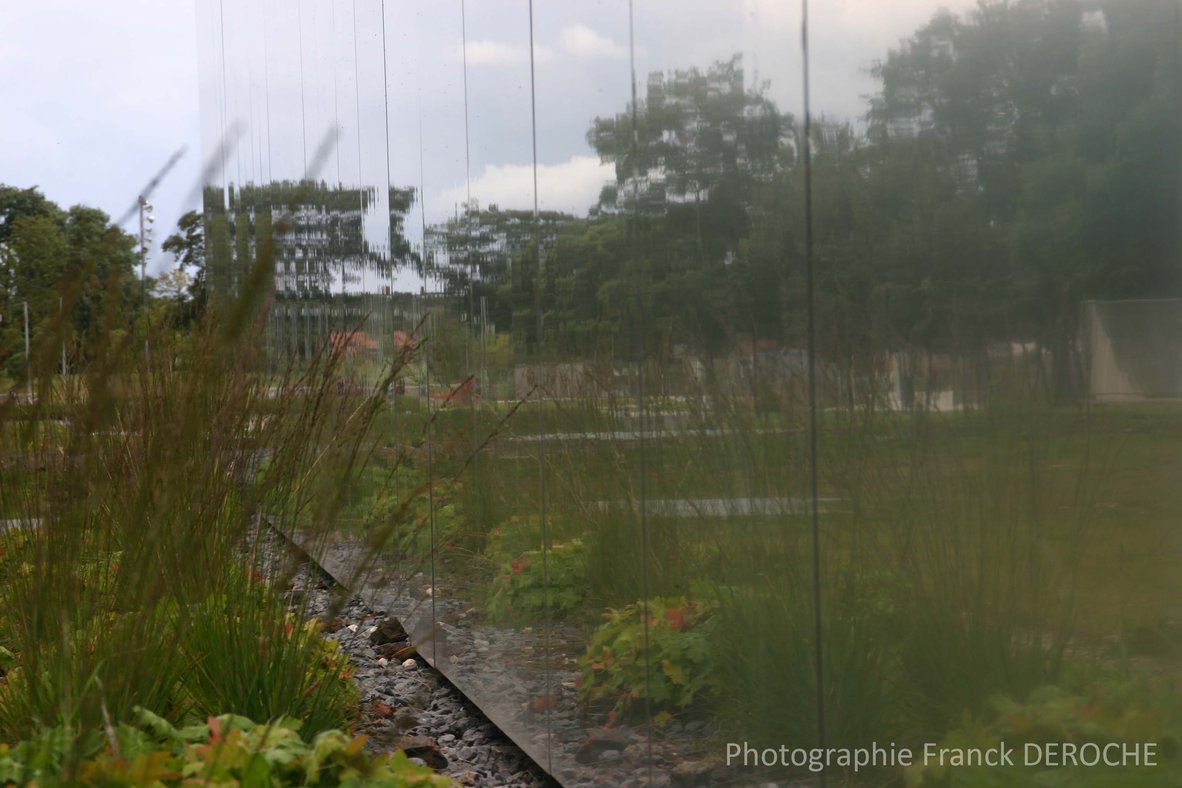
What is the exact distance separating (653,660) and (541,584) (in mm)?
658

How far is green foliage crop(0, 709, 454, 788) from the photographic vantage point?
1.36 metres

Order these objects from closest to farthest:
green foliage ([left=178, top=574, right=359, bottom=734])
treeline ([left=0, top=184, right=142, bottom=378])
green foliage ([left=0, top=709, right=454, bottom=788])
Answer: green foliage ([left=0, top=709, right=454, bottom=788]) < treeline ([left=0, top=184, right=142, bottom=378]) < green foliage ([left=178, top=574, right=359, bottom=734])

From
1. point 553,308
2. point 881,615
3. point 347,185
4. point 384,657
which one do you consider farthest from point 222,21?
point 881,615

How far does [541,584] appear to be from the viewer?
2617 millimetres

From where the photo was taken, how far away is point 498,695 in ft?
9.70

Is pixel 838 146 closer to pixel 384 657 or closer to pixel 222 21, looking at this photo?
pixel 384 657

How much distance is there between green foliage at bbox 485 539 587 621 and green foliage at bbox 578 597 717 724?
0.50ft

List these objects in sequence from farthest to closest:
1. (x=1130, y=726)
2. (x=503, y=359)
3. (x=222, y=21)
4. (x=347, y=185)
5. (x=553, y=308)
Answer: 1. (x=222, y=21)
2. (x=347, y=185)
3. (x=503, y=359)
4. (x=553, y=308)
5. (x=1130, y=726)

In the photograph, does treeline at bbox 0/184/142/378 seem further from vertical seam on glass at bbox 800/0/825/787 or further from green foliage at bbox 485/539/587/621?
green foliage at bbox 485/539/587/621

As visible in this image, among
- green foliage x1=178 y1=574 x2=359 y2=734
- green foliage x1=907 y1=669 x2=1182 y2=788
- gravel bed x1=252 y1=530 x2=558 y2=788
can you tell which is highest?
green foliage x1=907 y1=669 x2=1182 y2=788

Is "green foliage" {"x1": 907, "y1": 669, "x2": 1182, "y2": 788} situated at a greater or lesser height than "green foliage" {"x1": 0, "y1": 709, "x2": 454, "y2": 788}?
greater

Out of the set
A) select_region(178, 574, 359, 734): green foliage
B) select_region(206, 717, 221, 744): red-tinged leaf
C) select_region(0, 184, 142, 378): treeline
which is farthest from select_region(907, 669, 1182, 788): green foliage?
select_region(178, 574, 359, 734): green foliage

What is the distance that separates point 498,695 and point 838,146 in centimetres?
193

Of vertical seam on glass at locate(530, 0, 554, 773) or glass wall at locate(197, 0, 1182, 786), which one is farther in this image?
vertical seam on glass at locate(530, 0, 554, 773)
